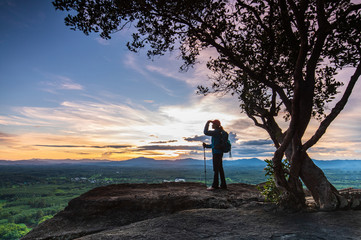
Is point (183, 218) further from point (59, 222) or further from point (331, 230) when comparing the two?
point (59, 222)

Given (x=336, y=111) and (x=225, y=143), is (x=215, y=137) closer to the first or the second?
(x=225, y=143)

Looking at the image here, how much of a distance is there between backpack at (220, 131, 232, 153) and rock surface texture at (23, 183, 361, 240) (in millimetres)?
2412

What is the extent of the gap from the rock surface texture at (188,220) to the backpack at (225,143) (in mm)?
2412

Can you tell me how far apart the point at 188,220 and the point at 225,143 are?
5.60 metres

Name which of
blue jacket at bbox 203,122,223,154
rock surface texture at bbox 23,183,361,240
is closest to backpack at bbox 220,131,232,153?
blue jacket at bbox 203,122,223,154

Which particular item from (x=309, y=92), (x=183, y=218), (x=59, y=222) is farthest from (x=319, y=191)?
(x=59, y=222)

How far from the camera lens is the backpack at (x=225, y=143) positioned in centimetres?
1225

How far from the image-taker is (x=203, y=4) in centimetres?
1118

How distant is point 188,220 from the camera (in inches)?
311

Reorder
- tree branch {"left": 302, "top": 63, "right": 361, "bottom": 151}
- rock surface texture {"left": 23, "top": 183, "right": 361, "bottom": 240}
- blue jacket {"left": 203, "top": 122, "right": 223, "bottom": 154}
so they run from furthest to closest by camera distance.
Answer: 1. blue jacket {"left": 203, "top": 122, "right": 223, "bottom": 154}
2. tree branch {"left": 302, "top": 63, "right": 361, "bottom": 151}
3. rock surface texture {"left": 23, "top": 183, "right": 361, "bottom": 240}

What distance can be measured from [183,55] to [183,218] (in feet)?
32.7

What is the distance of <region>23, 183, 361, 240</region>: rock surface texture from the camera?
663cm

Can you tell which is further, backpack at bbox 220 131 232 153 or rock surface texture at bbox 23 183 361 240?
backpack at bbox 220 131 232 153

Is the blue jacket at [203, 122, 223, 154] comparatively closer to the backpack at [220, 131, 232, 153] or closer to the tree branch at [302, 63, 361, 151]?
the backpack at [220, 131, 232, 153]
